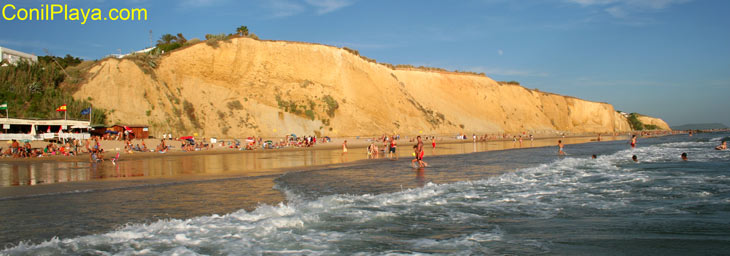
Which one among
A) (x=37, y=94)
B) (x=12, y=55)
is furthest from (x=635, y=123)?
(x=12, y=55)

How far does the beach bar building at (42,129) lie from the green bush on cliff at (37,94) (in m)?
1.84

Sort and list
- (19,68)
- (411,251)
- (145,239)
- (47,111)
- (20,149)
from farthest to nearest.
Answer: (19,68) < (47,111) < (20,149) < (145,239) < (411,251)

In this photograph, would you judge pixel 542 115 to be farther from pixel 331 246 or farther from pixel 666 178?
pixel 331 246

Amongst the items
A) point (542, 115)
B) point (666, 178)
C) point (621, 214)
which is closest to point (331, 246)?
point (621, 214)

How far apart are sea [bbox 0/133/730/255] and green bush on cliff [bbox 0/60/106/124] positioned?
2563 centimetres

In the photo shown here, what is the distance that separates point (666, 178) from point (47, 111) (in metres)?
39.1

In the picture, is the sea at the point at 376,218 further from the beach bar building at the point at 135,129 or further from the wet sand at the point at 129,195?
the beach bar building at the point at 135,129

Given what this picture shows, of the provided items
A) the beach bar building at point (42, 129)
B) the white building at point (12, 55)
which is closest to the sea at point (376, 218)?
the beach bar building at point (42, 129)

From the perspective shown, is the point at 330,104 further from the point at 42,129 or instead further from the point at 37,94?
the point at 37,94

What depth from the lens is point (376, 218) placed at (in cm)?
782

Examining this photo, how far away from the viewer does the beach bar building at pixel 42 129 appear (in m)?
30.4

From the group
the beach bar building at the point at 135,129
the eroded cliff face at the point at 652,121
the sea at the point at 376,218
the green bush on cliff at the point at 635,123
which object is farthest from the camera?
the eroded cliff face at the point at 652,121

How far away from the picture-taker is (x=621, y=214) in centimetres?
796

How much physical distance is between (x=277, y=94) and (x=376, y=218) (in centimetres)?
4107
